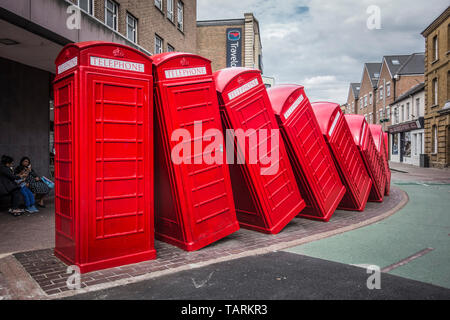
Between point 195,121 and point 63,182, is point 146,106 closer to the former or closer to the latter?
point 195,121

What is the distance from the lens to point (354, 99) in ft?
196

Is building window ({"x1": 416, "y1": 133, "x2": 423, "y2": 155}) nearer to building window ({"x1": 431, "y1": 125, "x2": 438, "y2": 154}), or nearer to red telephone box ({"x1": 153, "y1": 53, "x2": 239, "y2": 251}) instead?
building window ({"x1": 431, "y1": 125, "x2": 438, "y2": 154})

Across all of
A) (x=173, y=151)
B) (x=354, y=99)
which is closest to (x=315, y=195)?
(x=173, y=151)

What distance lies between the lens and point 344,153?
8047mm

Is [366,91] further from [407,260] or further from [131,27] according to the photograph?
[407,260]

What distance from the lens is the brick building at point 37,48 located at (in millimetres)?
7078

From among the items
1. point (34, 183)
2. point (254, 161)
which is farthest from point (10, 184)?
point (254, 161)

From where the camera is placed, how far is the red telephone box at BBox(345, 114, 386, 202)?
9.05 meters

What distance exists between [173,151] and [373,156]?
7.10 metres

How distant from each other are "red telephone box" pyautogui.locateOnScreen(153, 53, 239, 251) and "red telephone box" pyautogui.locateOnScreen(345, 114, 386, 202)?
512 cm

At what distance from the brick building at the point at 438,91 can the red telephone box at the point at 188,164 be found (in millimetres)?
24868

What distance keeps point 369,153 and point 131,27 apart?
1156 cm

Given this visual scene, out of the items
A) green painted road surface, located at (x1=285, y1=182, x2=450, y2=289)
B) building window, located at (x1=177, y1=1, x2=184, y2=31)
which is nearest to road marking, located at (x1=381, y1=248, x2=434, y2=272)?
green painted road surface, located at (x1=285, y1=182, x2=450, y2=289)
